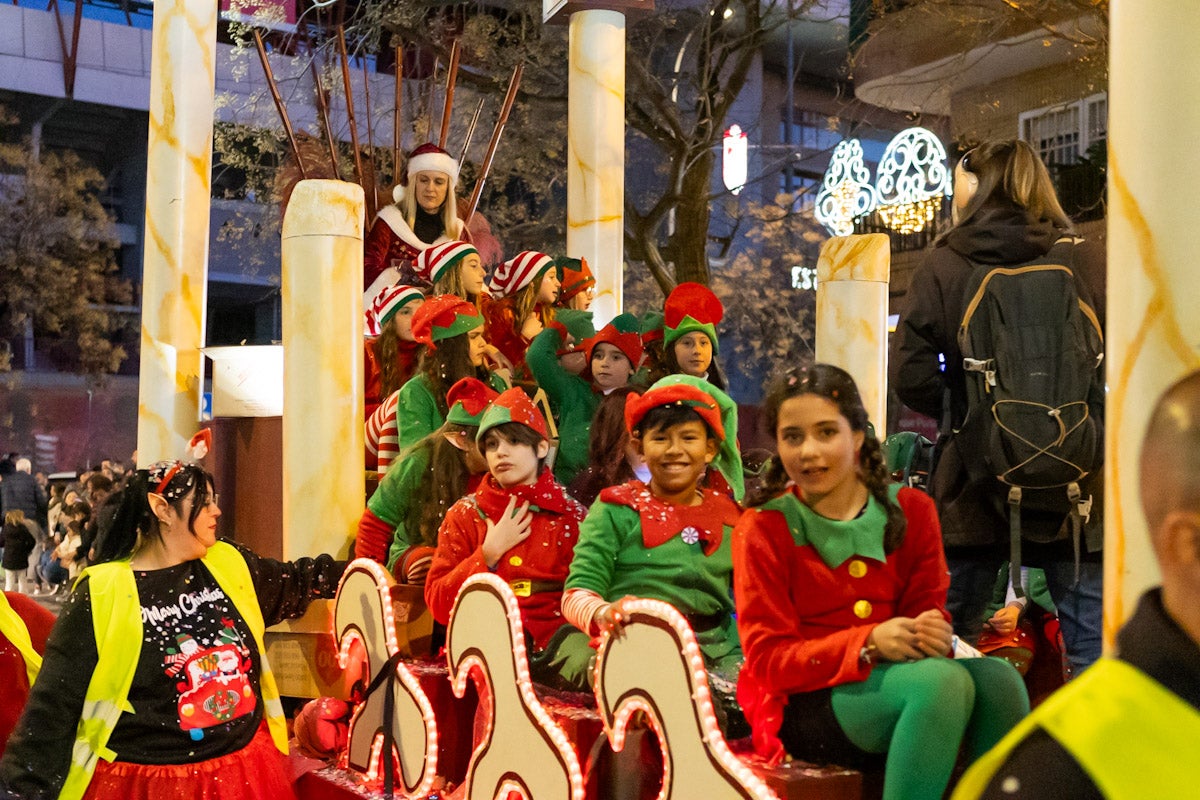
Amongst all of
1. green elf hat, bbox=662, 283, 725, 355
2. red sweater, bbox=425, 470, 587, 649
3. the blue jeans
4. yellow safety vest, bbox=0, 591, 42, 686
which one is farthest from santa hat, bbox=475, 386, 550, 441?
yellow safety vest, bbox=0, 591, 42, 686

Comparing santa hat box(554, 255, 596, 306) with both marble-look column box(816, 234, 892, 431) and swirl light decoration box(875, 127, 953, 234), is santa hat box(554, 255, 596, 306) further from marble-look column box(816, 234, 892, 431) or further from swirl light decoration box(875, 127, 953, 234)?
swirl light decoration box(875, 127, 953, 234)

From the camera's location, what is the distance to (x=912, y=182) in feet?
44.2

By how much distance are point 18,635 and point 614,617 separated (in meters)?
2.08

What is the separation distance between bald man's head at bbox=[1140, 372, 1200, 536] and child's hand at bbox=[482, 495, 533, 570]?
281 centimetres

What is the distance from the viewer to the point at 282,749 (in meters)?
3.96

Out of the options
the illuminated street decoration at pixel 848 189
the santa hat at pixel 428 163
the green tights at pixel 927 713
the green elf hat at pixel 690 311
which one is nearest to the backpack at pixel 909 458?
the green elf hat at pixel 690 311

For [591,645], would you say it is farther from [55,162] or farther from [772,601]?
[55,162]

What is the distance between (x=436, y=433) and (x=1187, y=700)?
3.64 metres

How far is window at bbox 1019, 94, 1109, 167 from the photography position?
13.8m

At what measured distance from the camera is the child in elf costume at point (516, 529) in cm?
395

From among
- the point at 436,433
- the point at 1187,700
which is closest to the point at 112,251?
the point at 436,433

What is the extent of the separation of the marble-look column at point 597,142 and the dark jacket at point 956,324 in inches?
147

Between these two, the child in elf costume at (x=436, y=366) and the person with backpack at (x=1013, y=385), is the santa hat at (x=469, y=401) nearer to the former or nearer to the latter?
the child in elf costume at (x=436, y=366)

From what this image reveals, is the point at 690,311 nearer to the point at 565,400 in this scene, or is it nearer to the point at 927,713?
the point at 565,400
